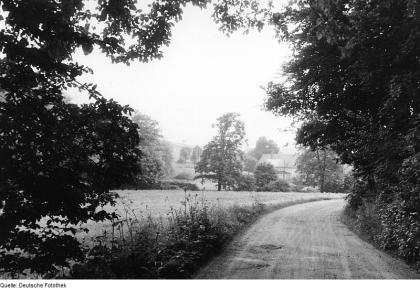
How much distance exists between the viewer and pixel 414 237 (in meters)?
9.82

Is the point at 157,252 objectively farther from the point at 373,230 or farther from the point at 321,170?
the point at 321,170

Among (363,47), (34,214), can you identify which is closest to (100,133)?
(34,214)

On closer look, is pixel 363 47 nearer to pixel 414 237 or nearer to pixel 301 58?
pixel 301 58

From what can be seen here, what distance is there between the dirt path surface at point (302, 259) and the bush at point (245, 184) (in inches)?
1747

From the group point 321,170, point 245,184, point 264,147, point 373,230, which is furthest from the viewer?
point 264,147

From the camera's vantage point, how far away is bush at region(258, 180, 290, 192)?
192ft

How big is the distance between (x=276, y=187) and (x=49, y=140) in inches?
2165

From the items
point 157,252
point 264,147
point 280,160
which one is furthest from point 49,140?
point 264,147

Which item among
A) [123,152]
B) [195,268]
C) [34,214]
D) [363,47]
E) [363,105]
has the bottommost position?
[195,268]

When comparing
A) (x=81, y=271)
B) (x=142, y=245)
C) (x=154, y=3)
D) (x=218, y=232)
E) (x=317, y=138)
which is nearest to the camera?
(x=81, y=271)

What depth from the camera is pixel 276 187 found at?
58656 millimetres

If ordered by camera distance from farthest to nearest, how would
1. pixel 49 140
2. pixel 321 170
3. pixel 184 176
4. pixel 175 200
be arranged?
pixel 184 176 < pixel 321 170 < pixel 175 200 < pixel 49 140

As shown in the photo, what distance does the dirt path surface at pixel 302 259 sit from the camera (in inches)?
340

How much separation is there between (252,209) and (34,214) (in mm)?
16312
